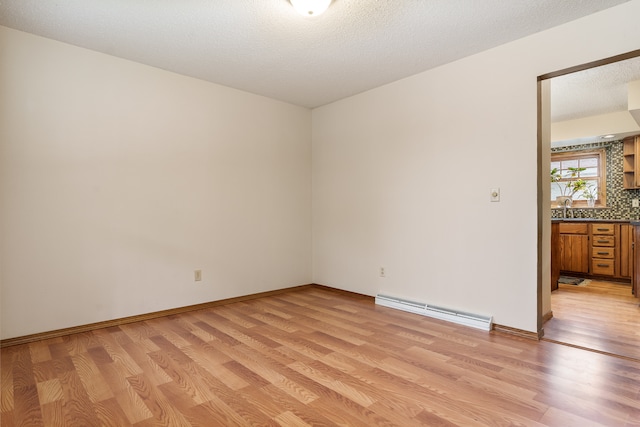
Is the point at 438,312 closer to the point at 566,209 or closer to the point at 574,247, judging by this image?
the point at 574,247

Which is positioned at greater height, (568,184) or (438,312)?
(568,184)

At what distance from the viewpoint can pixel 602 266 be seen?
518 cm

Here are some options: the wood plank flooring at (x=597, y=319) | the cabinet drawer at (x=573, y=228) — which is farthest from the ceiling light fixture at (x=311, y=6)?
the cabinet drawer at (x=573, y=228)

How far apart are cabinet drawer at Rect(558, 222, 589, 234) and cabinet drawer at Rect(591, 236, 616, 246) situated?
0.49ft

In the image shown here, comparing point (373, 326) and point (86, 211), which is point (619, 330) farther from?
point (86, 211)

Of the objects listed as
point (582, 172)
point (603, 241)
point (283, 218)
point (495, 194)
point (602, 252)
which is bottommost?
point (602, 252)

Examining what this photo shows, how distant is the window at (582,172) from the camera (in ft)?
18.6

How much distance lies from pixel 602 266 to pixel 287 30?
563 centimetres

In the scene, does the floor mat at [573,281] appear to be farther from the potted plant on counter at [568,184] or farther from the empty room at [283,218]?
the potted plant on counter at [568,184]

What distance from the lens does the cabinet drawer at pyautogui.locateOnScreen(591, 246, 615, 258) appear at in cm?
511

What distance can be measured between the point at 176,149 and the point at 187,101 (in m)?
0.53

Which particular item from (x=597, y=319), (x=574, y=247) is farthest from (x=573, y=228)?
(x=597, y=319)

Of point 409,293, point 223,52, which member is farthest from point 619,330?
point 223,52

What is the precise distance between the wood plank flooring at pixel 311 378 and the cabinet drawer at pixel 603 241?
3.66 metres
